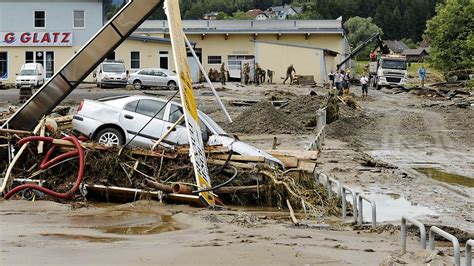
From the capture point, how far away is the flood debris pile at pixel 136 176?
14.6 metres

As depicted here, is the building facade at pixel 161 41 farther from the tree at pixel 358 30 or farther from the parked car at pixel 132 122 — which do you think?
the tree at pixel 358 30

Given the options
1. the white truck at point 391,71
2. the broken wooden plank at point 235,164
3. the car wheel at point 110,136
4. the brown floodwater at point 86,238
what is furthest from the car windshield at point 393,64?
the brown floodwater at point 86,238

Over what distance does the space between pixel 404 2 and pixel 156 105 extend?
159 meters

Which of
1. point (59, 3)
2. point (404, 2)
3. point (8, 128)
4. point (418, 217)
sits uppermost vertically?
point (404, 2)

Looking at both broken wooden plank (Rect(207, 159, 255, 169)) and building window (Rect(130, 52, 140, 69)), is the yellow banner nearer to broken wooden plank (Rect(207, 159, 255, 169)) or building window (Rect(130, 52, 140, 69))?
broken wooden plank (Rect(207, 159, 255, 169))

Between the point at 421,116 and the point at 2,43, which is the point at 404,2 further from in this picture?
the point at 421,116

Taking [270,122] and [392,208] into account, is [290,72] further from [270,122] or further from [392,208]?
[392,208]

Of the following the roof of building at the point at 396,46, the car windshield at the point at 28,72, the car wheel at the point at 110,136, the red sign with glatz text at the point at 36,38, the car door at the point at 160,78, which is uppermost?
the roof of building at the point at 396,46

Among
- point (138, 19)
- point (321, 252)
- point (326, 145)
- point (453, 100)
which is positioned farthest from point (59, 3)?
point (321, 252)

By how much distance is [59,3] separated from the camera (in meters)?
62.4

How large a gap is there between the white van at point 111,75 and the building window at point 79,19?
983 centimetres

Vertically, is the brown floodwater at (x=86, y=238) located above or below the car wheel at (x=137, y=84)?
below

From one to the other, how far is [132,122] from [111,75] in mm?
Answer: 35437

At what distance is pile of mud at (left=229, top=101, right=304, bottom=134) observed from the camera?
2975cm
